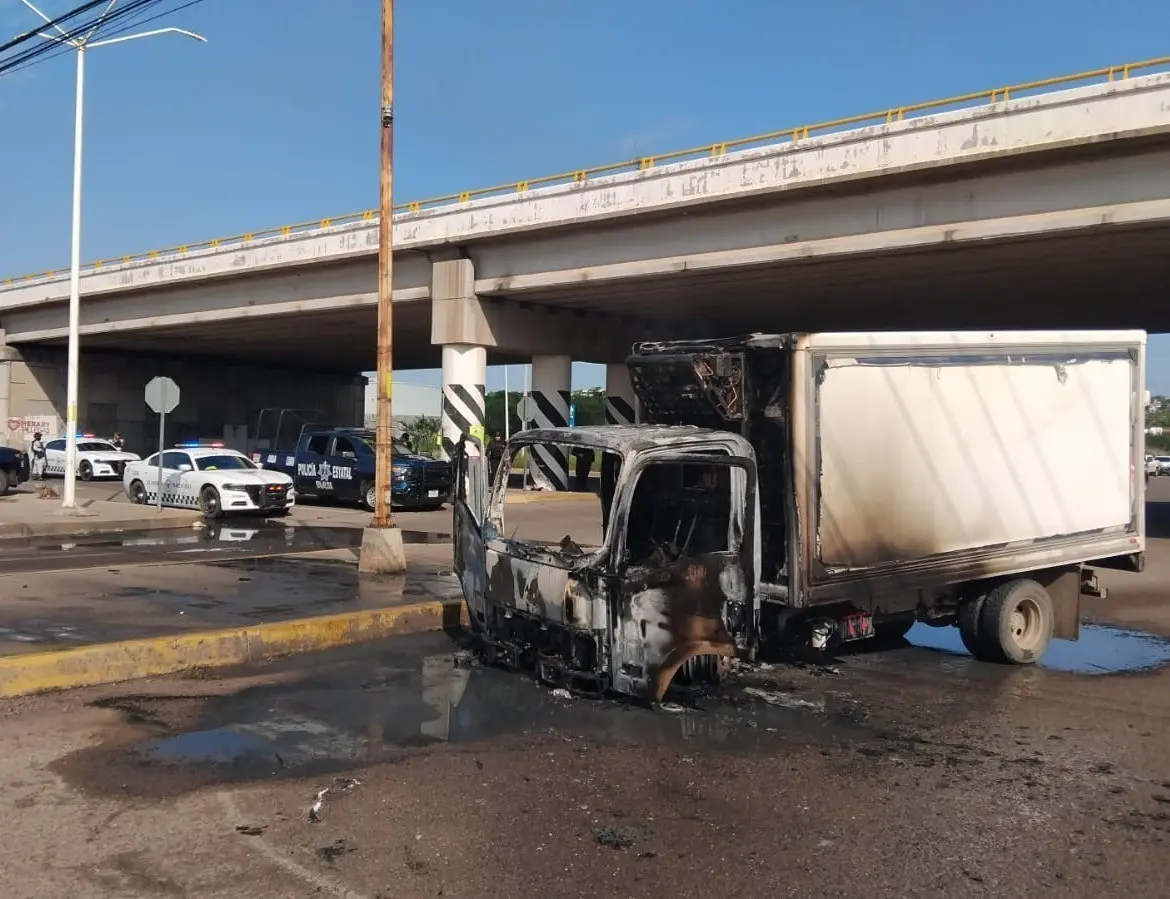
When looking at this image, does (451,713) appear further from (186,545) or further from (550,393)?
(550,393)

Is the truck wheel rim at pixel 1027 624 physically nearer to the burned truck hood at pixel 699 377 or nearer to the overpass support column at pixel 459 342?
the burned truck hood at pixel 699 377

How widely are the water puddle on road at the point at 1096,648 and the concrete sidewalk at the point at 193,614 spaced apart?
15.7 feet

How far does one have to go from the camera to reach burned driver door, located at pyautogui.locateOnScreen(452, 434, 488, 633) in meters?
7.66

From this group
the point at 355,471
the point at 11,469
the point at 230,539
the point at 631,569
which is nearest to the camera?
the point at 631,569

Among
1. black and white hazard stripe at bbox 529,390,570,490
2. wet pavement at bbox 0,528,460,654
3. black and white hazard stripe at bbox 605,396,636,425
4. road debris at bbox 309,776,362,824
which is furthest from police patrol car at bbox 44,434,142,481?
road debris at bbox 309,776,362,824

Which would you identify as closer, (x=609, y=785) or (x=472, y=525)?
(x=609, y=785)

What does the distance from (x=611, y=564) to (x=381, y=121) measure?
28.7 feet

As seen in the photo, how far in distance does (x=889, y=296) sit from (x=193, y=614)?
68.7 ft

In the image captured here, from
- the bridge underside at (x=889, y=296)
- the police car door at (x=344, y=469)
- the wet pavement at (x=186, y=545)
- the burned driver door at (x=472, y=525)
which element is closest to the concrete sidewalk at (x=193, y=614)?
the wet pavement at (x=186, y=545)

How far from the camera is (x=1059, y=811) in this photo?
5.34m

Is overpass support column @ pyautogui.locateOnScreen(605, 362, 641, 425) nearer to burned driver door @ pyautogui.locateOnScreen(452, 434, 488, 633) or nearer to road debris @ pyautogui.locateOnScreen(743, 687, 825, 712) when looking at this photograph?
burned driver door @ pyautogui.locateOnScreen(452, 434, 488, 633)

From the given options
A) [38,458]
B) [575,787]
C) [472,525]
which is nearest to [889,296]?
[472,525]

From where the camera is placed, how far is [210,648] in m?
7.99

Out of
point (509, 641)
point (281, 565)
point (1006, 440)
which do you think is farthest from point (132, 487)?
point (1006, 440)
